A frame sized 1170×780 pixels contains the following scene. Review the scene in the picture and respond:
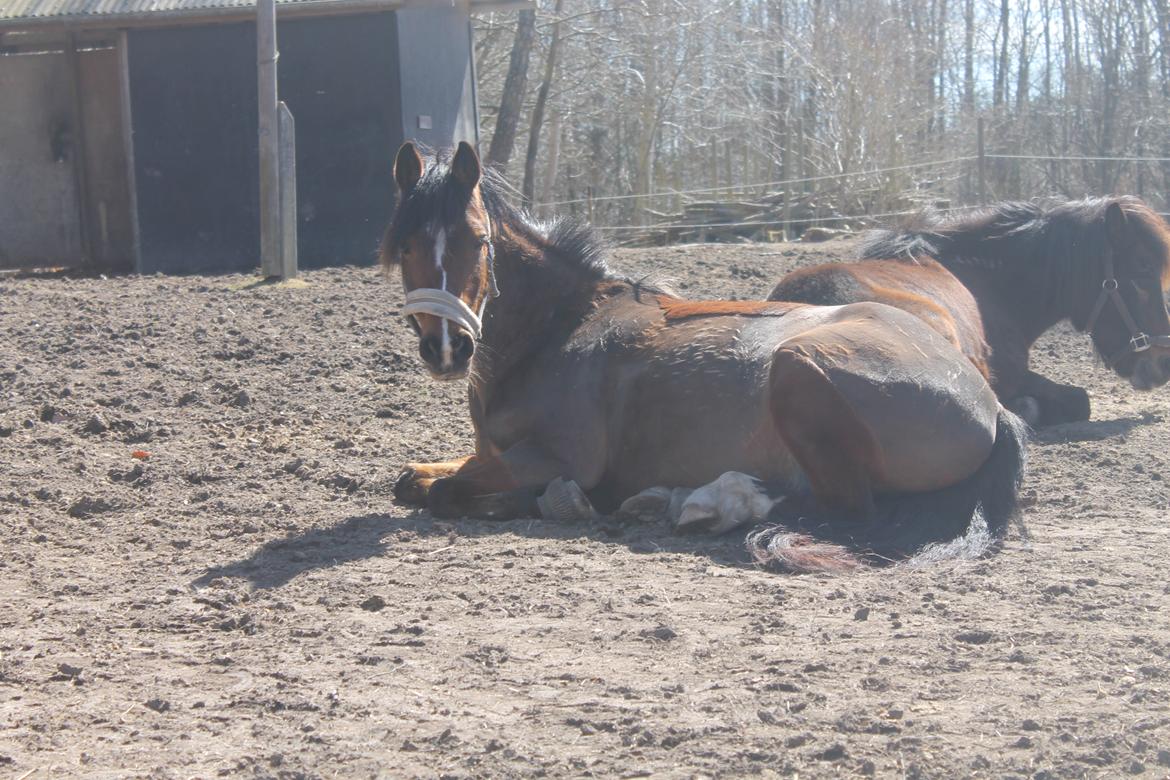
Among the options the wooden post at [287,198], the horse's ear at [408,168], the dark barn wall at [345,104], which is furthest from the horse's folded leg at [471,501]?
the dark barn wall at [345,104]

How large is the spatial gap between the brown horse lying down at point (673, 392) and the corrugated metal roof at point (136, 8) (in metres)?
9.48

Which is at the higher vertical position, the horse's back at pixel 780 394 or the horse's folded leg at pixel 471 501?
the horse's back at pixel 780 394

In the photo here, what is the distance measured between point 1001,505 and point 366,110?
1170cm

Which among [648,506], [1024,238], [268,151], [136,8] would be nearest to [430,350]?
[648,506]

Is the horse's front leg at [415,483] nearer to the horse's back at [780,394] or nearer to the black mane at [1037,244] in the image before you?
the horse's back at [780,394]

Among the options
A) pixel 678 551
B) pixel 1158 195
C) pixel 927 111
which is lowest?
pixel 678 551

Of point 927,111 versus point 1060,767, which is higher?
point 927,111

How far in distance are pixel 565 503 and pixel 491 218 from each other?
148 centimetres

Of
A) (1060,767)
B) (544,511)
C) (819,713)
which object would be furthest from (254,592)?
(1060,767)

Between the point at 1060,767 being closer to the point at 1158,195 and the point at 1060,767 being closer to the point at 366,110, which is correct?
the point at 366,110

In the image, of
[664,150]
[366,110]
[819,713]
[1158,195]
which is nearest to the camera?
[819,713]

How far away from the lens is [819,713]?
3225 millimetres

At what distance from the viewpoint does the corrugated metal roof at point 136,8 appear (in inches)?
571

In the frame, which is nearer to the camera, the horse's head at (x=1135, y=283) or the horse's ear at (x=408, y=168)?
the horse's ear at (x=408, y=168)
